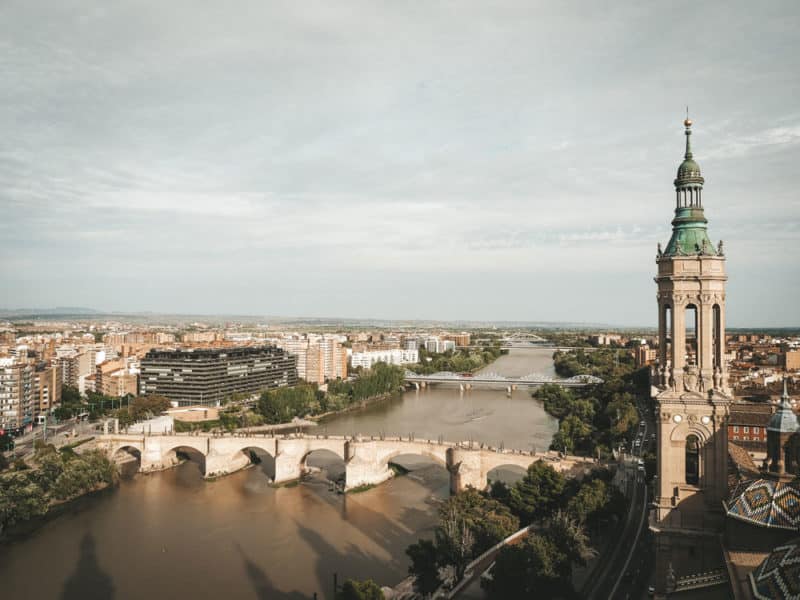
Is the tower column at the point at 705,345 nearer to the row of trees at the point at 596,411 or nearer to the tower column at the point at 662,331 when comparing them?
the tower column at the point at 662,331

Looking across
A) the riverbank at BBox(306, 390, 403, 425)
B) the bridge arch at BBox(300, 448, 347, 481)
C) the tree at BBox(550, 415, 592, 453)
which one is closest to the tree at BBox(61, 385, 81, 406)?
the riverbank at BBox(306, 390, 403, 425)

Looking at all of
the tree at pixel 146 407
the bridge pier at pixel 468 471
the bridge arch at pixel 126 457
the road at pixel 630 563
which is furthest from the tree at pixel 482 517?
the tree at pixel 146 407

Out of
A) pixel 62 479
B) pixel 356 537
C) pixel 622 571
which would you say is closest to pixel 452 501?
pixel 356 537

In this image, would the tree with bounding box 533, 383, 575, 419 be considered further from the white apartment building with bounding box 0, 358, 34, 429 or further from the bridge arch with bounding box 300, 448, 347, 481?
the white apartment building with bounding box 0, 358, 34, 429

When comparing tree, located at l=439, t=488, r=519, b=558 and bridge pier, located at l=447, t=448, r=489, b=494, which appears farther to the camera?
bridge pier, located at l=447, t=448, r=489, b=494

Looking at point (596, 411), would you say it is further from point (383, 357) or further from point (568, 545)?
point (383, 357)

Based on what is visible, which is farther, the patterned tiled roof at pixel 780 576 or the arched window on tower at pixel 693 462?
the arched window on tower at pixel 693 462

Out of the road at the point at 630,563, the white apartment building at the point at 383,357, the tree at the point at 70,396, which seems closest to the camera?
the road at the point at 630,563
